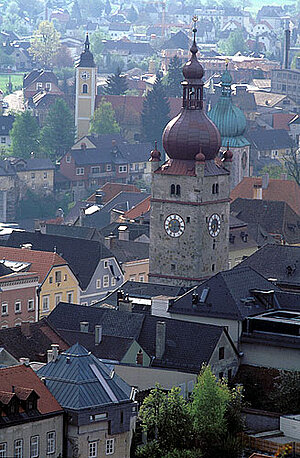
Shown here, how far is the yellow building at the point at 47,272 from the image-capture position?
389 feet

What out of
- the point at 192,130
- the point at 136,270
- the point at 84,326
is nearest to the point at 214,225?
the point at 192,130

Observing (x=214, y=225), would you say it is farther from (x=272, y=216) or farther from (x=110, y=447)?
(x=110, y=447)

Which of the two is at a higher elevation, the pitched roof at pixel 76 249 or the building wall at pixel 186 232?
the building wall at pixel 186 232

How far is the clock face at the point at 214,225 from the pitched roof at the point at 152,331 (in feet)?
43.9

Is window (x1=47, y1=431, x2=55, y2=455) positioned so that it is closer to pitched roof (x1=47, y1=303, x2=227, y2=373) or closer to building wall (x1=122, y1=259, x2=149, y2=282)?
pitched roof (x1=47, y1=303, x2=227, y2=373)

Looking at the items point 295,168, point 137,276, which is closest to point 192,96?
point 137,276

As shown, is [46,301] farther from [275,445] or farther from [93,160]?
[93,160]

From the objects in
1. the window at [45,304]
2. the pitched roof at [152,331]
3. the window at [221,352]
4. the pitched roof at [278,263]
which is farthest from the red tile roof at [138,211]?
the window at [221,352]

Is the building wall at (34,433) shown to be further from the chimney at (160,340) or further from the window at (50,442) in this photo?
the chimney at (160,340)

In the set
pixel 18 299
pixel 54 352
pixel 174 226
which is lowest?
pixel 18 299

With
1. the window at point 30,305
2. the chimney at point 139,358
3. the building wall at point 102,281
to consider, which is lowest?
the building wall at point 102,281

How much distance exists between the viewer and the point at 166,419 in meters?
79.4

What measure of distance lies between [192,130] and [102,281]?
19923mm

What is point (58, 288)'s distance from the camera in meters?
121
